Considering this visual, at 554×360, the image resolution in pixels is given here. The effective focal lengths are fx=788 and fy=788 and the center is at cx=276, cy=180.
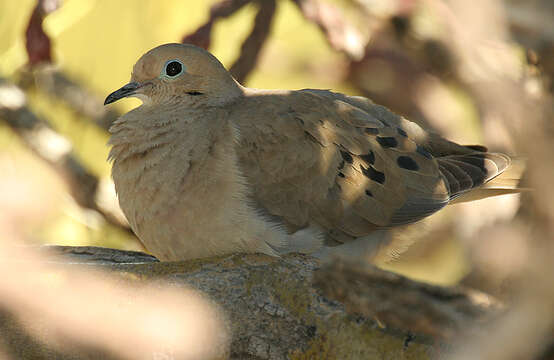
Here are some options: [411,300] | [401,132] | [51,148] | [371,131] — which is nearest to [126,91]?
[51,148]

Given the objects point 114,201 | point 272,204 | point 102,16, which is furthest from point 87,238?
point 272,204

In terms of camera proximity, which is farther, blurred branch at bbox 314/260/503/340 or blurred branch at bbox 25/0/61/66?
blurred branch at bbox 25/0/61/66

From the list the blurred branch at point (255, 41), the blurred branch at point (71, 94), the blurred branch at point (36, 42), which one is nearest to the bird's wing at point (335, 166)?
the blurred branch at point (255, 41)

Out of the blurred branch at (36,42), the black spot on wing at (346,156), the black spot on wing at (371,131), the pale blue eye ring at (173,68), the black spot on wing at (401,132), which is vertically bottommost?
the black spot on wing at (346,156)

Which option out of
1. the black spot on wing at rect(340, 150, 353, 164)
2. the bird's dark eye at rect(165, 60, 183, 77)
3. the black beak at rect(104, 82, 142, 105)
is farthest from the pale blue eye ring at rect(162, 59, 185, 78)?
the black spot on wing at rect(340, 150, 353, 164)

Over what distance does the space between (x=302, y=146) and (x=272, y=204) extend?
26 centimetres

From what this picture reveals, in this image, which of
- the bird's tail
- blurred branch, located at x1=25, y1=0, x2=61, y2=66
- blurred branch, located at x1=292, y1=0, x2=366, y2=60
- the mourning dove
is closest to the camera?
the mourning dove

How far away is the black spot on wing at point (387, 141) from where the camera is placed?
3324mm

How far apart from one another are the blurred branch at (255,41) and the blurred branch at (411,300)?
2.06m

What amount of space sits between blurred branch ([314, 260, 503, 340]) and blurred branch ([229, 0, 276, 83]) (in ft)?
6.76

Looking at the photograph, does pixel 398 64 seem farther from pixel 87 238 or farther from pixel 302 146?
pixel 87 238

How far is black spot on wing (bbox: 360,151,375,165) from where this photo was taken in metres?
3.23

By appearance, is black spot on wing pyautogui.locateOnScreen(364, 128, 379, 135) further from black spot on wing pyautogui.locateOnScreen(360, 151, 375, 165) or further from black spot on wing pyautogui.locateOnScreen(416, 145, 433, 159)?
black spot on wing pyautogui.locateOnScreen(416, 145, 433, 159)

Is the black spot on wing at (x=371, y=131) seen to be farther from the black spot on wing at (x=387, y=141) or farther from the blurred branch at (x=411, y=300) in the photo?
the blurred branch at (x=411, y=300)
